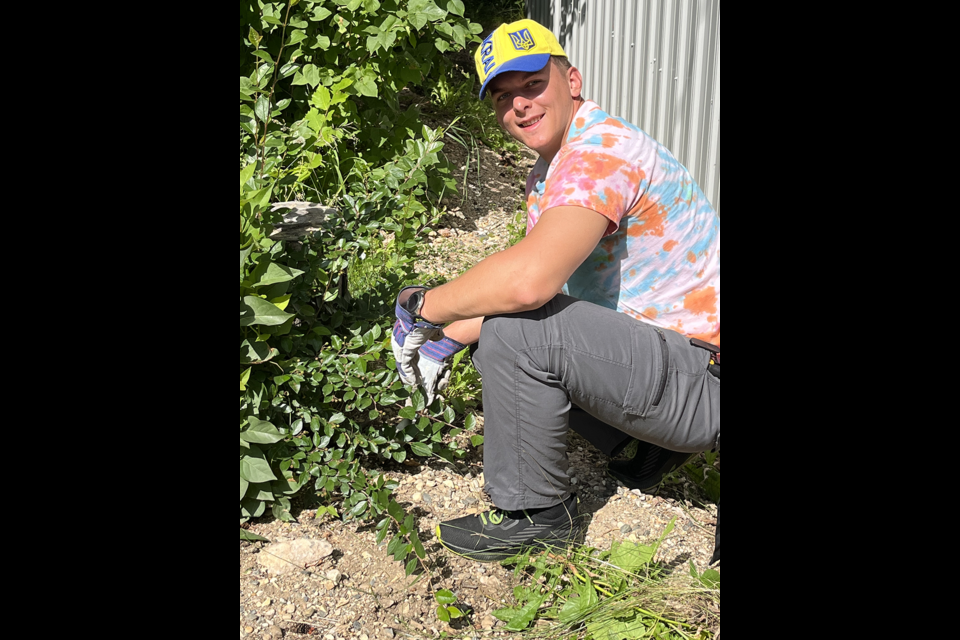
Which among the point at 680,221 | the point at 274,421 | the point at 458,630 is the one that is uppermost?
the point at 680,221

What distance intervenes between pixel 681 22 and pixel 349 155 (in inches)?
67.7

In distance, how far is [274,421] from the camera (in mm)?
2223

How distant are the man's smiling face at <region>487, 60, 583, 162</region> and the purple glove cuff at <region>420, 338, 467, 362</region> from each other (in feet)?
1.96

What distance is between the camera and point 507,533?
2.13 meters

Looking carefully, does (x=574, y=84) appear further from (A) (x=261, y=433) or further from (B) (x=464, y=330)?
(A) (x=261, y=433)

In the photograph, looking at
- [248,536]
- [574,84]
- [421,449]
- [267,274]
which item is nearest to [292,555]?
[248,536]

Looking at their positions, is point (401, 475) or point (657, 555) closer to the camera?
point (657, 555)

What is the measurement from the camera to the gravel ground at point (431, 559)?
6.19ft

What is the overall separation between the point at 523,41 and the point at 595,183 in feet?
1.56

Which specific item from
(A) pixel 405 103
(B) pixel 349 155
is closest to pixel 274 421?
(B) pixel 349 155

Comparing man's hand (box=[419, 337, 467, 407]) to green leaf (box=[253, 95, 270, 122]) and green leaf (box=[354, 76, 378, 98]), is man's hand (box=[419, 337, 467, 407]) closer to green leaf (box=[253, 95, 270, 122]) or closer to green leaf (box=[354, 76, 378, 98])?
green leaf (box=[253, 95, 270, 122])

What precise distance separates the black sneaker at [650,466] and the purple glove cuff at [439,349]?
71cm

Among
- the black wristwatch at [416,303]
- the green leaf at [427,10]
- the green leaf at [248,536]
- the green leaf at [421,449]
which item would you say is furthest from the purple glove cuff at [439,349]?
the green leaf at [427,10]

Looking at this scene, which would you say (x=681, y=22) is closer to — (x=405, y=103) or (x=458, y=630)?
(x=405, y=103)
